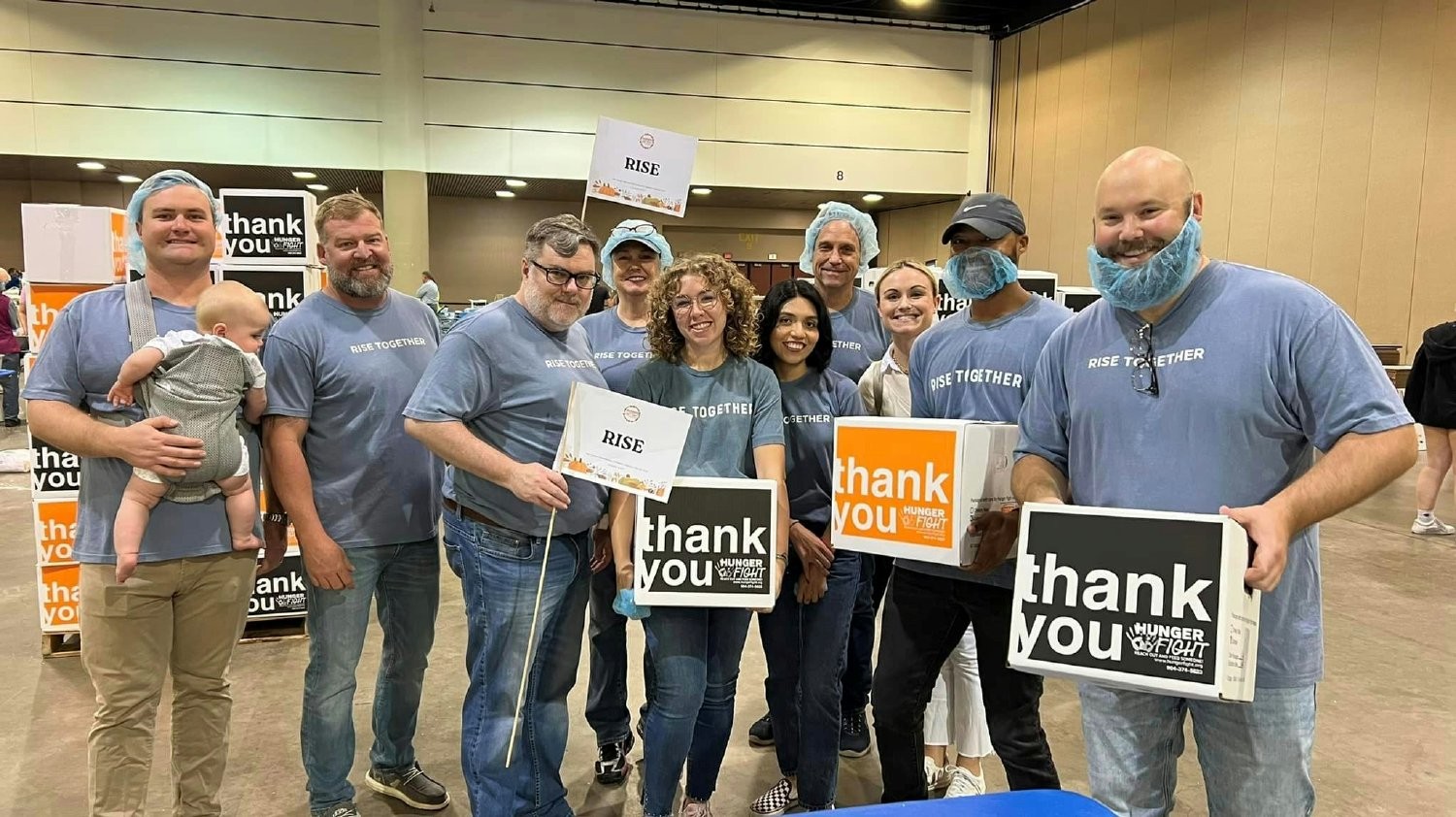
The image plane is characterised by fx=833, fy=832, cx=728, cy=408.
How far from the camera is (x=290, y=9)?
11.2 meters

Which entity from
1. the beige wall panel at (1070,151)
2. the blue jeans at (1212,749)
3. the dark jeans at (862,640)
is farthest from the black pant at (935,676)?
the beige wall panel at (1070,151)

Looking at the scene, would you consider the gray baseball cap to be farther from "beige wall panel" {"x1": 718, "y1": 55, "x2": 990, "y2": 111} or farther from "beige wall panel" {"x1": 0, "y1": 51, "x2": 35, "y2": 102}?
"beige wall panel" {"x1": 0, "y1": 51, "x2": 35, "y2": 102}

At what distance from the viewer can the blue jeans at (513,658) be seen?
210 centimetres

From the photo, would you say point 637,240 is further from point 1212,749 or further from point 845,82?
point 845,82

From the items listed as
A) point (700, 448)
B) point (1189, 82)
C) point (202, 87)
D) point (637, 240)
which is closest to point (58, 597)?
point (637, 240)

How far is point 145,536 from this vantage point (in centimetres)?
192

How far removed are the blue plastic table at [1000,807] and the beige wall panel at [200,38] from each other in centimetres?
1280

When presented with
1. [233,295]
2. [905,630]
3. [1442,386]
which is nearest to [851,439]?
[905,630]

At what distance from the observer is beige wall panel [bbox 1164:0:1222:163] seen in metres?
10.4

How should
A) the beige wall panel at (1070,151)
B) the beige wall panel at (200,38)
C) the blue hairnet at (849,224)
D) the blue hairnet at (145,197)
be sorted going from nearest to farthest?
the blue hairnet at (145,197)
the blue hairnet at (849,224)
the beige wall panel at (200,38)
the beige wall panel at (1070,151)

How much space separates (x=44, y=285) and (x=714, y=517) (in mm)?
3197

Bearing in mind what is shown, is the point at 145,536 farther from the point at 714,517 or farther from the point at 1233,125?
the point at 1233,125

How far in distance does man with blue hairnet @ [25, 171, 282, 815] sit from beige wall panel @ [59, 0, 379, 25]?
11146 mm

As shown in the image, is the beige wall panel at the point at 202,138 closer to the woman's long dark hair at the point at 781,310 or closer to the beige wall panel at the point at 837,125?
the beige wall panel at the point at 837,125
